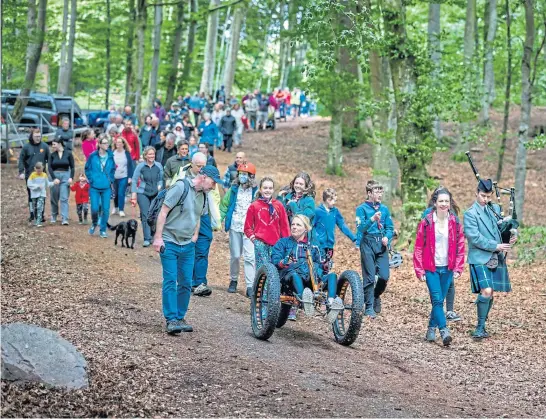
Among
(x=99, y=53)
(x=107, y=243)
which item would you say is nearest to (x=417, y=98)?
(x=107, y=243)

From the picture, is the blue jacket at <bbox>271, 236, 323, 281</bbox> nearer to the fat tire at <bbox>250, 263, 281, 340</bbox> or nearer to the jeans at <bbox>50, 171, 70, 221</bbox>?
the fat tire at <bbox>250, 263, 281, 340</bbox>

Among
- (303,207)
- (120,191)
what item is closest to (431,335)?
(303,207)

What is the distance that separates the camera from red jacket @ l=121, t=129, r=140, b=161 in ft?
74.7

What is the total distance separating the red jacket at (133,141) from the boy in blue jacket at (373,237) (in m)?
10.9

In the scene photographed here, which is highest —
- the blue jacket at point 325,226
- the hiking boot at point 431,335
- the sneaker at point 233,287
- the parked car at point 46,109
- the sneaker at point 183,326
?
the parked car at point 46,109

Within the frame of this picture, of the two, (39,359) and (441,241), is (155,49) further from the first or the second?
(39,359)

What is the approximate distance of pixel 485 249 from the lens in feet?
39.0

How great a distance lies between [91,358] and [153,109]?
30.5 m

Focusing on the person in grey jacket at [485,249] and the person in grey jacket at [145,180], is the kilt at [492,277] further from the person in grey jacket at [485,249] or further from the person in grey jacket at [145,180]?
the person in grey jacket at [145,180]

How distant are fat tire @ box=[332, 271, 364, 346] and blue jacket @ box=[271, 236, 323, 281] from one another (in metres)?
0.41

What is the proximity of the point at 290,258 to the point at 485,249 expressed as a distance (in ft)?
8.61

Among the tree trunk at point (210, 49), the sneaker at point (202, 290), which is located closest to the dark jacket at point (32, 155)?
the sneaker at point (202, 290)

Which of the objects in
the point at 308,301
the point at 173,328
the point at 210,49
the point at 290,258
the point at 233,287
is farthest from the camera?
the point at 210,49

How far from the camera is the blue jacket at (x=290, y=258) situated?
1100cm
